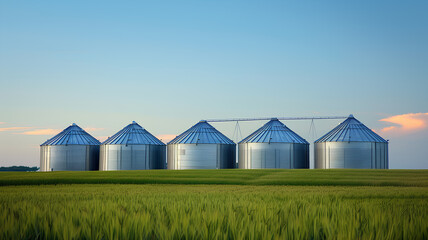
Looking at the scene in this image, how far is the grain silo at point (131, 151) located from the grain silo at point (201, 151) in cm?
247

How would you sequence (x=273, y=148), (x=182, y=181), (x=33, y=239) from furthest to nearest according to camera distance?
(x=273, y=148) → (x=182, y=181) → (x=33, y=239)

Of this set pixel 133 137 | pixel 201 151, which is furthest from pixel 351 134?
pixel 133 137

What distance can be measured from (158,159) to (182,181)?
109 ft

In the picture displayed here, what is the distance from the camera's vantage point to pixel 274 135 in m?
57.3

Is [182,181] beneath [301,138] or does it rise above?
beneath

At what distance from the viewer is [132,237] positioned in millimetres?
5656

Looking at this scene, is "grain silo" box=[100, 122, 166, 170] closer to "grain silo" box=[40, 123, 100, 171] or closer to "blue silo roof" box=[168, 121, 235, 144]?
"grain silo" box=[40, 123, 100, 171]

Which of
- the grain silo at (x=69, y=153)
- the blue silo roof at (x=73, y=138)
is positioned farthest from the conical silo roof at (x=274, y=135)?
the blue silo roof at (x=73, y=138)

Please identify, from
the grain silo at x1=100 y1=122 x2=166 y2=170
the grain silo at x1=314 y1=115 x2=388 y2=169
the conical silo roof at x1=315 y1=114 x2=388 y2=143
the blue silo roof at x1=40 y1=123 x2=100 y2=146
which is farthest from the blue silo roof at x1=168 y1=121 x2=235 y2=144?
the conical silo roof at x1=315 y1=114 x2=388 y2=143

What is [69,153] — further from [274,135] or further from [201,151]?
[274,135]

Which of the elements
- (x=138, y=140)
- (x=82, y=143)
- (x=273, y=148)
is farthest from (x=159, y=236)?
(x=82, y=143)

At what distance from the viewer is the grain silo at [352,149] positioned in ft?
178

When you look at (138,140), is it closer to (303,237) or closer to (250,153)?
(250,153)

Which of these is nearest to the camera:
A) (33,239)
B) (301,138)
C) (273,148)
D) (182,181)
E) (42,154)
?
(33,239)
